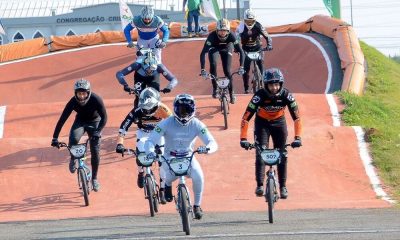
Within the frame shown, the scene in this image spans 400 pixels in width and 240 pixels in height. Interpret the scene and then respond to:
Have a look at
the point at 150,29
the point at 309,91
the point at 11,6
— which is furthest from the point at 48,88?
the point at 11,6

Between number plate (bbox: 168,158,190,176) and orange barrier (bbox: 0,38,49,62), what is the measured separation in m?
22.5

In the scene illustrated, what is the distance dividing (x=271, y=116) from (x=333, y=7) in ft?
77.1

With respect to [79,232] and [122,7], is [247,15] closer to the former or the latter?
[79,232]

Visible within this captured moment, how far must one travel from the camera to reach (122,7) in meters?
36.1

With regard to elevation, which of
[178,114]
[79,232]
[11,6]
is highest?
[178,114]

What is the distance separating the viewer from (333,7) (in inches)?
1396

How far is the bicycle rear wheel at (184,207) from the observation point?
10.8 m

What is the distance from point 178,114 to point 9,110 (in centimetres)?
1230

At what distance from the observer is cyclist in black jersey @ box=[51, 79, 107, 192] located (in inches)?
595

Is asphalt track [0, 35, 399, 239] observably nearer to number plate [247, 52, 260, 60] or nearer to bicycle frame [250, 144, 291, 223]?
number plate [247, 52, 260, 60]

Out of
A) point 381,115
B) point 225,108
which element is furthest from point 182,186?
point 381,115

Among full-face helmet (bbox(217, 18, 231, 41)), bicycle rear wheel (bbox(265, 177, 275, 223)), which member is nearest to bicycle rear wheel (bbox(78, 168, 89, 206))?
bicycle rear wheel (bbox(265, 177, 275, 223))

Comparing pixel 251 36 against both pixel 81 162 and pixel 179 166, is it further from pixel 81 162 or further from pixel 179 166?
pixel 179 166

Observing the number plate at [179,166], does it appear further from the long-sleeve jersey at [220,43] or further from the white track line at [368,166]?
the long-sleeve jersey at [220,43]
